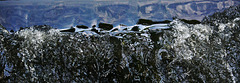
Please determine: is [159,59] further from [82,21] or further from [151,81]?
[82,21]

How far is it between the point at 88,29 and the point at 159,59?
1.38m

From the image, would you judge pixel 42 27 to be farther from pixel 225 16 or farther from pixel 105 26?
pixel 225 16

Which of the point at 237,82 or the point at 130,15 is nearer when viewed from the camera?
the point at 130,15

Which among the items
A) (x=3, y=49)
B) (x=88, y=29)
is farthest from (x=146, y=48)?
(x=3, y=49)

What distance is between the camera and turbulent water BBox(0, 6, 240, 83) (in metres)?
3.34

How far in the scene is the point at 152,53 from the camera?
3.61m

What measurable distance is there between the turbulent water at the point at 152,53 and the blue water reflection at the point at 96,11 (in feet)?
0.52

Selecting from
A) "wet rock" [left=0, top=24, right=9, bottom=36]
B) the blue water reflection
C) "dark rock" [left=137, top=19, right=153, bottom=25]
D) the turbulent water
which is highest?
the blue water reflection

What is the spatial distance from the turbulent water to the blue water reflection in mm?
157

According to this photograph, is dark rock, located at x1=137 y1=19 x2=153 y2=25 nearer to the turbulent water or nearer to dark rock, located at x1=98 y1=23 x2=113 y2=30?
the turbulent water

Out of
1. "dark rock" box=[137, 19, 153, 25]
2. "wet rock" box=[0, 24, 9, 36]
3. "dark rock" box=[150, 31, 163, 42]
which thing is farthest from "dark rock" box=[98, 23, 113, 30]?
"wet rock" box=[0, 24, 9, 36]

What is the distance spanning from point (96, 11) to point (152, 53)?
4.07ft

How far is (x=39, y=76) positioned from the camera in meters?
3.21

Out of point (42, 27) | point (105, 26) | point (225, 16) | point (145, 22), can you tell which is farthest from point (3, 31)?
point (225, 16)
